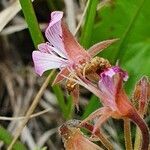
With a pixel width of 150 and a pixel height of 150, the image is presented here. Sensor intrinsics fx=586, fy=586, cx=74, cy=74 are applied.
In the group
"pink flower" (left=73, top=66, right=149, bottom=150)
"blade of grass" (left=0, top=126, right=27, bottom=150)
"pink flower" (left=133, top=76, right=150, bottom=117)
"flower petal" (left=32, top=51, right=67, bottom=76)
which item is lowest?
"blade of grass" (left=0, top=126, right=27, bottom=150)

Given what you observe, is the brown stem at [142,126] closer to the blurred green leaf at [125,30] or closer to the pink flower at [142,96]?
the pink flower at [142,96]

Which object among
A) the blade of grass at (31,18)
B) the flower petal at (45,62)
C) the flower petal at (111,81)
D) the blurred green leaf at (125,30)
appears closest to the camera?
the flower petal at (111,81)

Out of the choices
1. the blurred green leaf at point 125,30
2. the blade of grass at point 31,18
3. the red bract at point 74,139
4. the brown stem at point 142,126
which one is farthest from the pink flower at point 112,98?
the blurred green leaf at point 125,30

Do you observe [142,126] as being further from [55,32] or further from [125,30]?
[125,30]

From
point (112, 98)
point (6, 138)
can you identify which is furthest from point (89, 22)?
point (112, 98)

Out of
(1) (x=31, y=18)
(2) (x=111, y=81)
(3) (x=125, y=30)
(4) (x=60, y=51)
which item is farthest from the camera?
(3) (x=125, y=30)

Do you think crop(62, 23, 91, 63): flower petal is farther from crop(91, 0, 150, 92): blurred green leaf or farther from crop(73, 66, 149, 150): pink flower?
crop(91, 0, 150, 92): blurred green leaf

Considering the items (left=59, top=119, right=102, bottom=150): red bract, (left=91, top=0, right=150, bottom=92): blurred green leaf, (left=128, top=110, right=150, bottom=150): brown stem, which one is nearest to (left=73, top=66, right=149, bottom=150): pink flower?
(left=128, top=110, right=150, bottom=150): brown stem

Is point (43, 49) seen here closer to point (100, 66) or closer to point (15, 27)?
point (100, 66)
